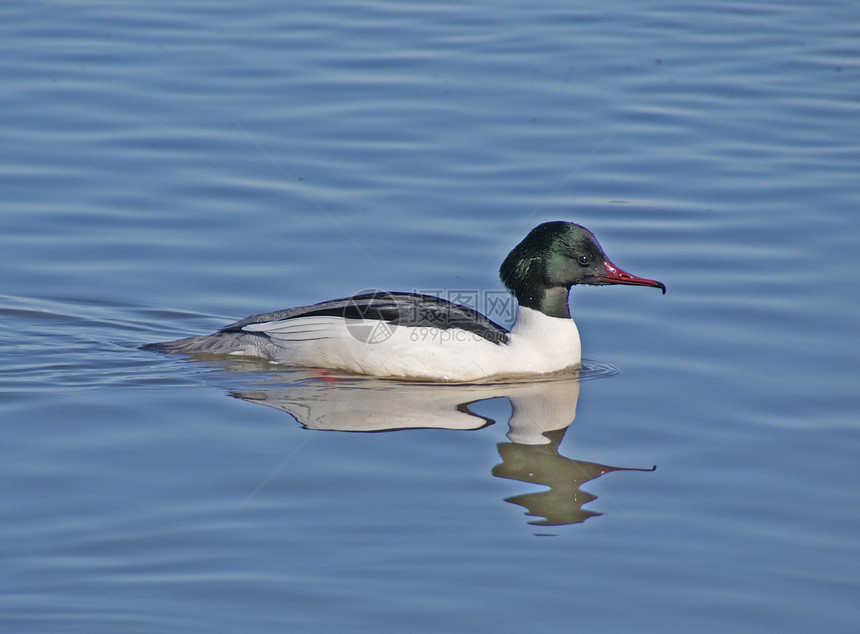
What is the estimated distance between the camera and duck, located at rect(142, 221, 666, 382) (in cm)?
792

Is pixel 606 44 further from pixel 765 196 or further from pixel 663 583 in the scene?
pixel 663 583

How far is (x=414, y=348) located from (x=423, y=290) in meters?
1.36

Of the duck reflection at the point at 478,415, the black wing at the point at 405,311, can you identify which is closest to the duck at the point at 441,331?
the black wing at the point at 405,311

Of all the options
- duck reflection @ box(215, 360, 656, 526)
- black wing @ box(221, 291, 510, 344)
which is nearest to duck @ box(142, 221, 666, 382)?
black wing @ box(221, 291, 510, 344)

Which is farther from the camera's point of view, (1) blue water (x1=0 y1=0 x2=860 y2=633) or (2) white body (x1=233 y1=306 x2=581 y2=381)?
(2) white body (x1=233 y1=306 x2=581 y2=381)

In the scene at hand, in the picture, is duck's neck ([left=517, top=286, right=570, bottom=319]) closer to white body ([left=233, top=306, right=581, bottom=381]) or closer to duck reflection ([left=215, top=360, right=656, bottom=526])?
white body ([left=233, top=306, right=581, bottom=381])

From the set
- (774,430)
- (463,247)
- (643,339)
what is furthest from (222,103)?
(774,430)

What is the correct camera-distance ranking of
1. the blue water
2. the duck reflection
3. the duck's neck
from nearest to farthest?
1. the blue water
2. the duck reflection
3. the duck's neck

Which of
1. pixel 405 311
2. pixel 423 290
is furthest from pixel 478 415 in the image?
pixel 423 290

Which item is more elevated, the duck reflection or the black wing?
the black wing

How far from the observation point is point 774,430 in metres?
6.92

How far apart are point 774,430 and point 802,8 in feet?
42.7

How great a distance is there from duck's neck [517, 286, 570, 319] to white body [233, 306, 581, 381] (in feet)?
0.15

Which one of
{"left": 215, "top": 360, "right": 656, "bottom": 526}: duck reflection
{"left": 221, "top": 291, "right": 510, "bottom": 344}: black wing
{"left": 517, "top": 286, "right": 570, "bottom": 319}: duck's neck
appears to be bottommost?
{"left": 215, "top": 360, "right": 656, "bottom": 526}: duck reflection
